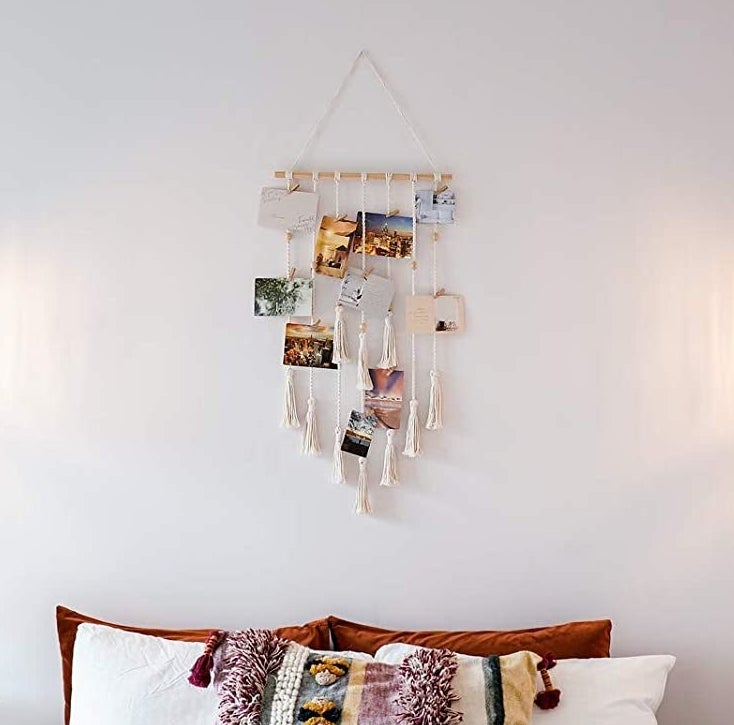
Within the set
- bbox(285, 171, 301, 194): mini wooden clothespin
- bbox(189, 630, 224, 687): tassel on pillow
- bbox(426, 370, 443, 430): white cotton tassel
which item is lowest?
bbox(189, 630, 224, 687): tassel on pillow

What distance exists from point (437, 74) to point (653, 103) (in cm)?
50

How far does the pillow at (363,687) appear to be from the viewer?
178 cm

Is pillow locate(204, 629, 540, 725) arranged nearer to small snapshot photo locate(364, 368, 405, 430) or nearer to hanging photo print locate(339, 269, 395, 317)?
small snapshot photo locate(364, 368, 405, 430)

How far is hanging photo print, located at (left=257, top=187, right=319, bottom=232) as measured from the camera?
2.25 m

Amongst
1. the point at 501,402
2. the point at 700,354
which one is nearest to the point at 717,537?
the point at 700,354

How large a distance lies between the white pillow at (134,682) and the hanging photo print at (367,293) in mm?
756

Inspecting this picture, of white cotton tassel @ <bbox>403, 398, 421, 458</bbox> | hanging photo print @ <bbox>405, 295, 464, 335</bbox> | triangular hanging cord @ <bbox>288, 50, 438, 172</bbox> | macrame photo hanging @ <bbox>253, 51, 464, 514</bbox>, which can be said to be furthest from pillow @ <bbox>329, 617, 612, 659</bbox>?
triangular hanging cord @ <bbox>288, 50, 438, 172</bbox>

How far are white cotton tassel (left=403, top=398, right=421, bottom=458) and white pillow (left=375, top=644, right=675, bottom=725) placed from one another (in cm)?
43

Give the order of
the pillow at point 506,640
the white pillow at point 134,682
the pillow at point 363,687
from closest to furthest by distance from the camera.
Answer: the pillow at point 363,687 < the white pillow at point 134,682 < the pillow at point 506,640

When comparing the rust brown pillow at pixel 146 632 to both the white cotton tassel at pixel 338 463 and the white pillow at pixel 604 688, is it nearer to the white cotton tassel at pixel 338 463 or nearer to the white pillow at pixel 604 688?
the white pillow at pixel 604 688

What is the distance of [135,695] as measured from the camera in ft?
6.35

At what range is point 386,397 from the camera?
88.7 inches

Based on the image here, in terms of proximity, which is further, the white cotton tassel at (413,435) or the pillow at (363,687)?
the white cotton tassel at (413,435)

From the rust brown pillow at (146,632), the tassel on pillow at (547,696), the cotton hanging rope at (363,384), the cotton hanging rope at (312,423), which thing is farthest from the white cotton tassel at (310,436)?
the tassel on pillow at (547,696)
